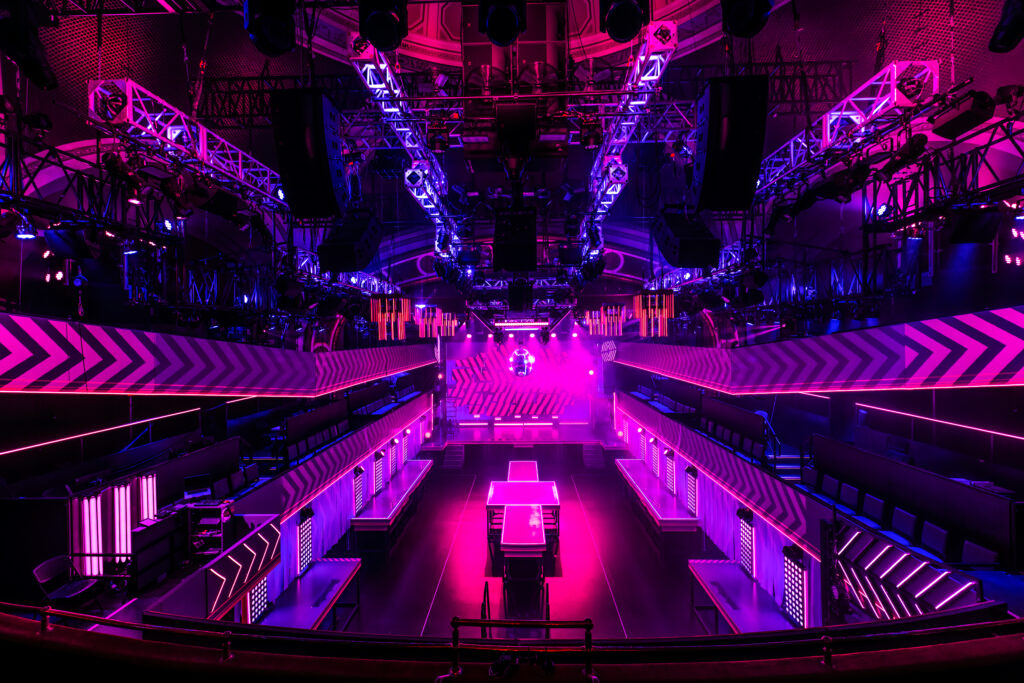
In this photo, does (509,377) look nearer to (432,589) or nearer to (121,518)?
(432,589)

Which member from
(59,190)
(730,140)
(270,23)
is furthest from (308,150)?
(59,190)

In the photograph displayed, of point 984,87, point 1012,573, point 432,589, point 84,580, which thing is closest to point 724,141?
point 1012,573

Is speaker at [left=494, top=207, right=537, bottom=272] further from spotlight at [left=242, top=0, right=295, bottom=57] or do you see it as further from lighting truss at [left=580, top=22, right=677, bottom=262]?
spotlight at [left=242, top=0, right=295, bottom=57]

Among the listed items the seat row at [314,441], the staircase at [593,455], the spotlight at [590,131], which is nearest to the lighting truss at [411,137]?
the spotlight at [590,131]

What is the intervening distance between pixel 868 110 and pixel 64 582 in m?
10.3

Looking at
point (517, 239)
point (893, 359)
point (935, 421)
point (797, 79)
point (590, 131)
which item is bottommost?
point (935, 421)

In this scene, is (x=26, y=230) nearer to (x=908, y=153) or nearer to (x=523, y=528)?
(x=523, y=528)

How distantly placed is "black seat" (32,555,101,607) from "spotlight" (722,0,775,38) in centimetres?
700

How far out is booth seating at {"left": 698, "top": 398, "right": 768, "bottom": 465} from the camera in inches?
319

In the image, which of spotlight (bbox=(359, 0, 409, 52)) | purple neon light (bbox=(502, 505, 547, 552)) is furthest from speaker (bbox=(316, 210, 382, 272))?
purple neon light (bbox=(502, 505, 547, 552))

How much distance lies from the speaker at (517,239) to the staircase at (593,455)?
13.6 m

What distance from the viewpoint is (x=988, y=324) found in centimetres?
416

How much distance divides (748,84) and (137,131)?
22.1 feet

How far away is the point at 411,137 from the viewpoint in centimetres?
673
